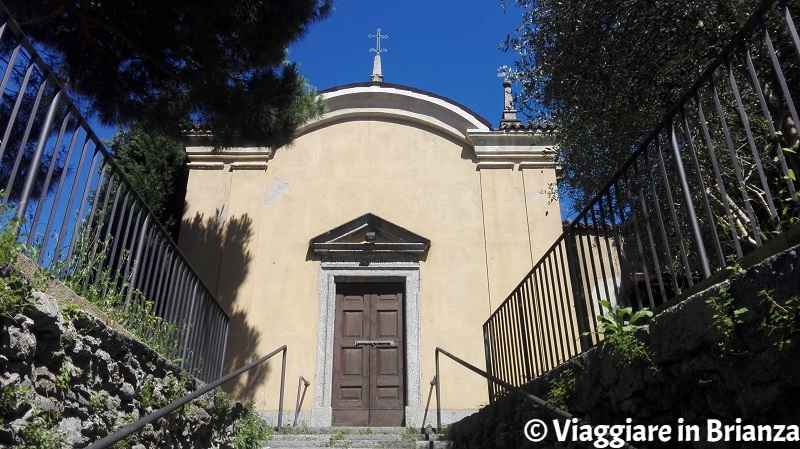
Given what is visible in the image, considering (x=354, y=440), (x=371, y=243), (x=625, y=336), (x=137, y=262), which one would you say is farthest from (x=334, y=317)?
(x=625, y=336)

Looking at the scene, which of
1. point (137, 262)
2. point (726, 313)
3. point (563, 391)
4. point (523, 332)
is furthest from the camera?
point (523, 332)

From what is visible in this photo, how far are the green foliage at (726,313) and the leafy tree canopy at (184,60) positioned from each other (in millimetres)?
5101

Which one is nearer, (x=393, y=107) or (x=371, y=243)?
(x=371, y=243)

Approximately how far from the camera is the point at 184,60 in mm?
6211

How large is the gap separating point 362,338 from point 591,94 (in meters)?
4.64

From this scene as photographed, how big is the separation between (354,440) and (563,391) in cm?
293

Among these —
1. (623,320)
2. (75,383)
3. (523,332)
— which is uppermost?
(523,332)

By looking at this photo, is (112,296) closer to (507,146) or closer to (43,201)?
(43,201)

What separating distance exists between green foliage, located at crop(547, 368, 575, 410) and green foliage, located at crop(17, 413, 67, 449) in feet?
8.08

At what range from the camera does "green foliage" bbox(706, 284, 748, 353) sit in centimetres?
204

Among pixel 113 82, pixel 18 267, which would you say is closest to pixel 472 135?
pixel 113 82

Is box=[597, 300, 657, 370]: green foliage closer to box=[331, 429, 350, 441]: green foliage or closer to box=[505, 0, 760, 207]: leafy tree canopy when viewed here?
box=[505, 0, 760, 207]: leafy tree canopy

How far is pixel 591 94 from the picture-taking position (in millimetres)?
5121

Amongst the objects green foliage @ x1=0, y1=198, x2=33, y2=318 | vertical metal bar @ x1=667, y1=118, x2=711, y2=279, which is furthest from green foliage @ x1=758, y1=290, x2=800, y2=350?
green foliage @ x1=0, y1=198, x2=33, y2=318
